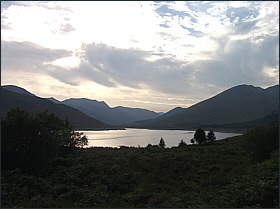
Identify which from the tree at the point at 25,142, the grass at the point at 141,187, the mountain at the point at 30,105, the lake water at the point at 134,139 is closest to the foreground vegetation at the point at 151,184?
the grass at the point at 141,187

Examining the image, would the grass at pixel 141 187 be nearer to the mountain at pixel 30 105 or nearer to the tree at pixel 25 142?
the tree at pixel 25 142

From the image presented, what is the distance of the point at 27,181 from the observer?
37.0 ft

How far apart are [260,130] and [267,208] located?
12.9 meters

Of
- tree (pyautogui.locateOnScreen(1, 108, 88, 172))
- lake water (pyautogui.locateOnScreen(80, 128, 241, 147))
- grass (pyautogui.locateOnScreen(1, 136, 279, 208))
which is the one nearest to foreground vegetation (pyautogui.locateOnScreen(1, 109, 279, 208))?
grass (pyautogui.locateOnScreen(1, 136, 279, 208))

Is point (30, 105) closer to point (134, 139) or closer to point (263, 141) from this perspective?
point (134, 139)

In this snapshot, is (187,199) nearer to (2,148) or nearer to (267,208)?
(267,208)

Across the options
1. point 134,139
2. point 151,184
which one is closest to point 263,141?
point 151,184

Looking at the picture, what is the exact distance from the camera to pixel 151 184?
12914 millimetres

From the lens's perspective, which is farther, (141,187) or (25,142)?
(25,142)

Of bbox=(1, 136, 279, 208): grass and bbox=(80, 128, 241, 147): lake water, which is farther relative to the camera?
bbox=(80, 128, 241, 147): lake water

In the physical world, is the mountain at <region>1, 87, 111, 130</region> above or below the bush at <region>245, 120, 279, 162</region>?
above

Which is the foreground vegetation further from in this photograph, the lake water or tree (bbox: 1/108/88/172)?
the lake water

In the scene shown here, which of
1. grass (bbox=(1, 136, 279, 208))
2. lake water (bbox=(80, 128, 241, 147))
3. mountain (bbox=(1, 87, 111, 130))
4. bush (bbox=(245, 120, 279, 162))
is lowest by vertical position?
lake water (bbox=(80, 128, 241, 147))

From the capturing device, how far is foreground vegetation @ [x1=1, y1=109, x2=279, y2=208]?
900 cm
